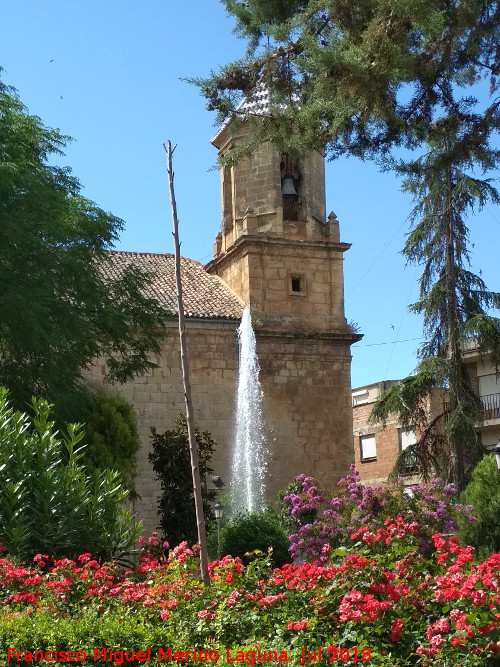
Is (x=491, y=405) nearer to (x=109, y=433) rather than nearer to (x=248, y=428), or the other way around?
(x=248, y=428)

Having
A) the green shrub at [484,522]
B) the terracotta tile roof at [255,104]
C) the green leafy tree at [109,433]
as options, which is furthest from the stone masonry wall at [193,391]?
the terracotta tile roof at [255,104]

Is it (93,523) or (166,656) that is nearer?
(166,656)

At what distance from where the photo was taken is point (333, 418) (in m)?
25.9

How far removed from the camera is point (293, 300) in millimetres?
26406

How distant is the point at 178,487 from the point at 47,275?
4419 mm

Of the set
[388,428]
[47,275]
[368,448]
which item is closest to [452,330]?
[47,275]

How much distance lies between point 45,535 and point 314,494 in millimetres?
7479

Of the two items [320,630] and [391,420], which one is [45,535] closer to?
[320,630]

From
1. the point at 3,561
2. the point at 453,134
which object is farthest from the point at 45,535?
the point at 453,134

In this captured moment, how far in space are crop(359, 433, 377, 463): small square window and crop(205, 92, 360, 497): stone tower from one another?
11.0 metres

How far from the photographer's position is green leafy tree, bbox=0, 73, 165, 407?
16766mm

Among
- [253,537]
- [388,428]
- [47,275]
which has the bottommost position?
[253,537]

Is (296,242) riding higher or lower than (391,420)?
higher

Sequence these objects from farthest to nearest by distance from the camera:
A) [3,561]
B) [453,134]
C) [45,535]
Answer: [453,134] < [45,535] < [3,561]
